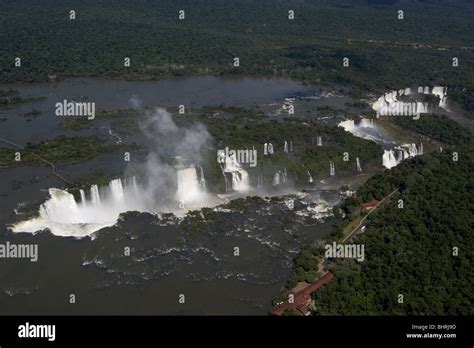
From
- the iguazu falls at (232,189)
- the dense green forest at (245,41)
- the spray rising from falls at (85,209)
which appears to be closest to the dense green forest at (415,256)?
the iguazu falls at (232,189)

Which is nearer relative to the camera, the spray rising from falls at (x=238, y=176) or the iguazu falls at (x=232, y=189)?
the iguazu falls at (x=232, y=189)

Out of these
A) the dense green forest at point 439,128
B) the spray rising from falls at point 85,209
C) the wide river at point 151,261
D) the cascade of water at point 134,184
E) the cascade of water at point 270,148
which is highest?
the dense green forest at point 439,128

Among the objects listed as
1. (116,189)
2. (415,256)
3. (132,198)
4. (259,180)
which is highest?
(116,189)

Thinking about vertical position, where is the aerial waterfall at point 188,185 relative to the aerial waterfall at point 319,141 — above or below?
below

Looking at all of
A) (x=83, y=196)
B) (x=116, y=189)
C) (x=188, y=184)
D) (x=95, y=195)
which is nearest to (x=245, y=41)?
(x=188, y=184)

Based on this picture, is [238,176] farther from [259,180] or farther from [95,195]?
[95,195]

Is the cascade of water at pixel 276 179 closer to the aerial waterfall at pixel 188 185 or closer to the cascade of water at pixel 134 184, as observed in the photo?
the aerial waterfall at pixel 188 185

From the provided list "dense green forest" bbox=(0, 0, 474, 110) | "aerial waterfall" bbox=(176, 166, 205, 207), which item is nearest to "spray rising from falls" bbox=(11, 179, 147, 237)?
"aerial waterfall" bbox=(176, 166, 205, 207)

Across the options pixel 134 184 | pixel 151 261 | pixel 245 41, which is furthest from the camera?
pixel 245 41

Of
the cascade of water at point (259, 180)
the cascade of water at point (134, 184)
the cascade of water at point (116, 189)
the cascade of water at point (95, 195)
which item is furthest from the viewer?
the cascade of water at point (259, 180)
